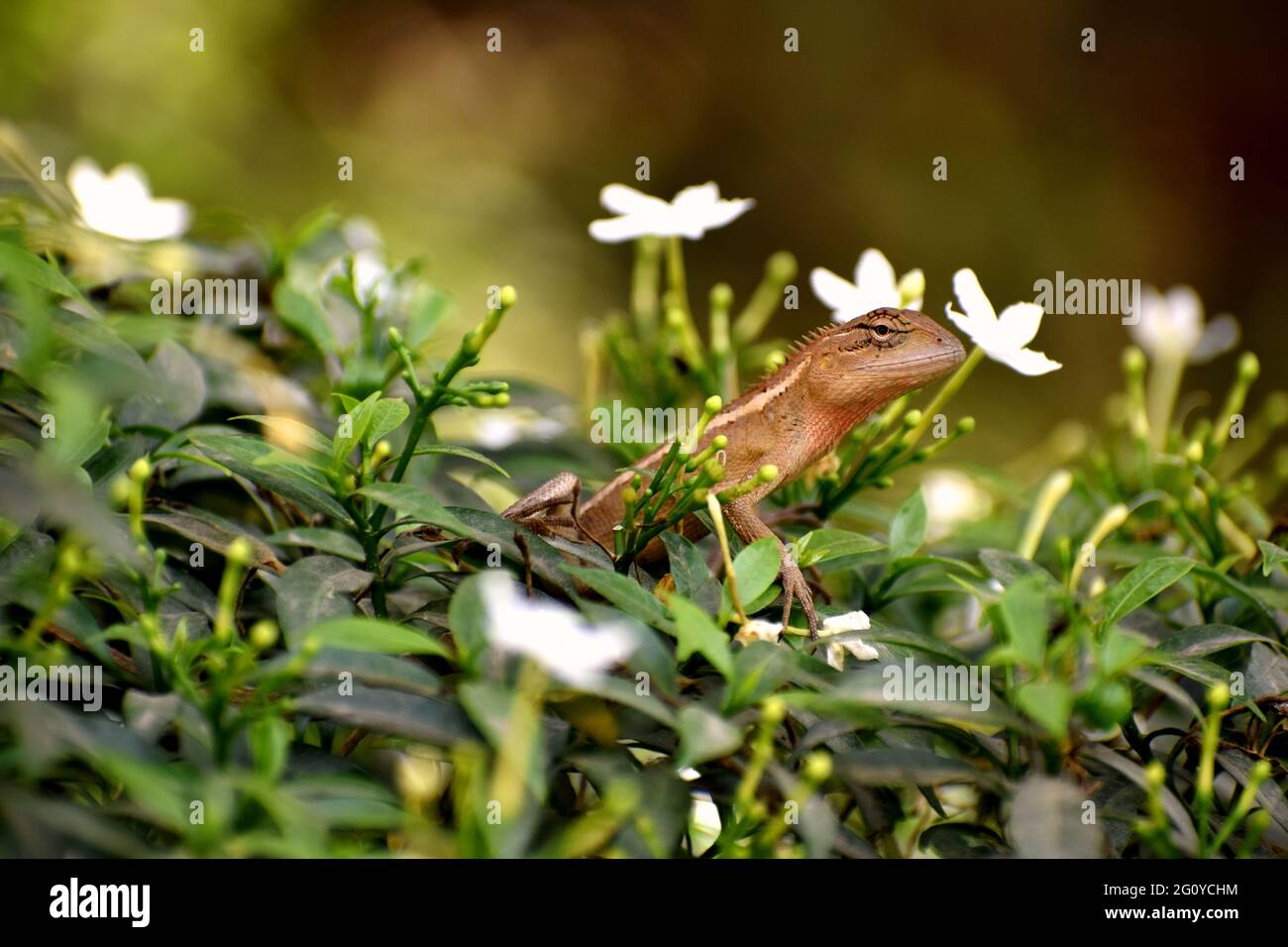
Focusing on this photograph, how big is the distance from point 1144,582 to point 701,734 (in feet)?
2.25

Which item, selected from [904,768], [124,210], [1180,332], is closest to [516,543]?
[904,768]

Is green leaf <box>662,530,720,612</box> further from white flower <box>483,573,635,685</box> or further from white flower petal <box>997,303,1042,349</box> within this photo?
white flower petal <box>997,303,1042,349</box>

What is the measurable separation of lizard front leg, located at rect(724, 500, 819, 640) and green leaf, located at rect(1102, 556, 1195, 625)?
0.37m

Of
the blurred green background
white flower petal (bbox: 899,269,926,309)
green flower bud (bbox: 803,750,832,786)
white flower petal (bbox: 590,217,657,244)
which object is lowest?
green flower bud (bbox: 803,750,832,786)

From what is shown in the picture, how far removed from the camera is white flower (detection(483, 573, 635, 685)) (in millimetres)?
1051

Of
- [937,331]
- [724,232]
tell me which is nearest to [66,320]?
[937,331]

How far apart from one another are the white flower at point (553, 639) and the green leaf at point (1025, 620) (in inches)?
15.9

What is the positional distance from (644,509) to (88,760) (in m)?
0.74

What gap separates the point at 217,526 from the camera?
4.70 ft

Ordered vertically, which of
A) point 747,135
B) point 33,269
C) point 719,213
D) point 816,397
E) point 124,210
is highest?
point 747,135

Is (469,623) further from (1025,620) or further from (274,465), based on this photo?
(1025,620)

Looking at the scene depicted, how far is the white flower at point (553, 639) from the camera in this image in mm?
1051

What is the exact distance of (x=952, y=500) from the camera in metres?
2.51

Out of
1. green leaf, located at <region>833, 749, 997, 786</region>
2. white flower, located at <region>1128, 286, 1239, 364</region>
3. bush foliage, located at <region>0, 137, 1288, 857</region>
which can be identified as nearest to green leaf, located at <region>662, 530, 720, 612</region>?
bush foliage, located at <region>0, 137, 1288, 857</region>
